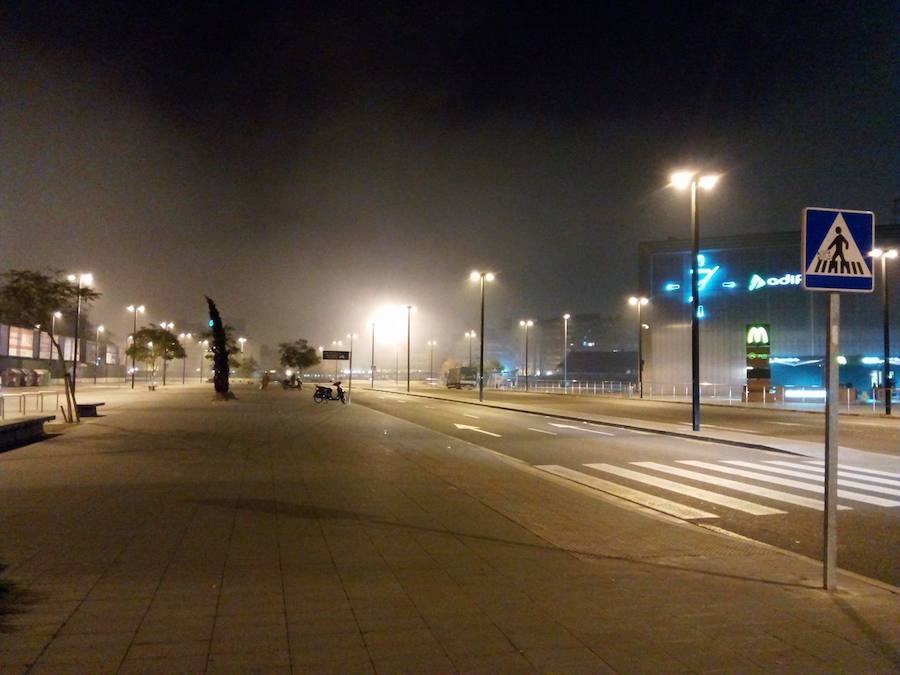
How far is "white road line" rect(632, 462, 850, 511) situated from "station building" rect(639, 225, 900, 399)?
51.3 meters

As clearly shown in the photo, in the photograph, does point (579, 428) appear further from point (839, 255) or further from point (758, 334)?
point (758, 334)

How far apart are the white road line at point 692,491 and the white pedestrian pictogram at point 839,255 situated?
4958 millimetres

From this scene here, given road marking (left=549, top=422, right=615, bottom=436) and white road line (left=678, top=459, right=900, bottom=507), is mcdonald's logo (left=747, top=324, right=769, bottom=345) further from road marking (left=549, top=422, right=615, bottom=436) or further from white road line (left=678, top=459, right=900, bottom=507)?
white road line (left=678, top=459, right=900, bottom=507)

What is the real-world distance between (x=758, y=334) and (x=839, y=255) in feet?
145

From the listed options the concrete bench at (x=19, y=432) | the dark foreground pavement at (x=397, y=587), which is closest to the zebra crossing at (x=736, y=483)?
the dark foreground pavement at (x=397, y=587)

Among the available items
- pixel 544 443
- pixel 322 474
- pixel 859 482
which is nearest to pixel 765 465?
pixel 859 482

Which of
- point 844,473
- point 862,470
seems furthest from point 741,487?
point 862,470

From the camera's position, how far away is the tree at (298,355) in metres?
103

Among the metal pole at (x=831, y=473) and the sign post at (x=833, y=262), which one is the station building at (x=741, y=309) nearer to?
the sign post at (x=833, y=262)

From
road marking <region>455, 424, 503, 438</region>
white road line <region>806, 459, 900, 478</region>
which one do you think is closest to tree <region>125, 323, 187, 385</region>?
road marking <region>455, 424, 503, 438</region>

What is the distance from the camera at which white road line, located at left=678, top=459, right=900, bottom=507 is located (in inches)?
453

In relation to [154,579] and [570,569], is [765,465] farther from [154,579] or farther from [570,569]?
[154,579]

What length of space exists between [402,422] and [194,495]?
16702 mm

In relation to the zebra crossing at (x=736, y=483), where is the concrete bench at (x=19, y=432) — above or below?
above
